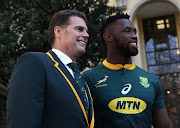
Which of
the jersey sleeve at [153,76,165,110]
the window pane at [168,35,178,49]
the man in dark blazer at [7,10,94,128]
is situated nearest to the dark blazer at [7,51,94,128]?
the man in dark blazer at [7,10,94,128]

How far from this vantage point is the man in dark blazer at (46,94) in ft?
5.64

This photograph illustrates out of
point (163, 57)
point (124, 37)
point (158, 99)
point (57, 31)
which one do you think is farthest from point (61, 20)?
point (163, 57)

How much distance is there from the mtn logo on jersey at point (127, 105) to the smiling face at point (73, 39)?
24.7 inches

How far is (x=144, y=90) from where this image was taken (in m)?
2.71

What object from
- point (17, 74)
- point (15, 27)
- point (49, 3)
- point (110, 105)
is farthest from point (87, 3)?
point (17, 74)

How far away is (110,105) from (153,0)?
10.9 m

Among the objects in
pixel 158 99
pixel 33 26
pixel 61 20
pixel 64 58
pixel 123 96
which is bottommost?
pixel 158 99

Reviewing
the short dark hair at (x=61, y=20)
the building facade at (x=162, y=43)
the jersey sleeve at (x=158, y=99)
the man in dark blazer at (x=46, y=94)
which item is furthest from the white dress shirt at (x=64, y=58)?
the building facade at (x=162, y=43)

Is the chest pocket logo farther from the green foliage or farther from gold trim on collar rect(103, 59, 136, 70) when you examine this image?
the green foliage

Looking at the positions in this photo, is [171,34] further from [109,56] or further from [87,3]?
[109,56]

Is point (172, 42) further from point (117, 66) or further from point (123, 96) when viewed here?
point (123, 96)

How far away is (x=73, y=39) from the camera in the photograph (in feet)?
7.49

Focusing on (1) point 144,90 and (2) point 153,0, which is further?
(2) point 153,0

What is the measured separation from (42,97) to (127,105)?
3.46 ft
